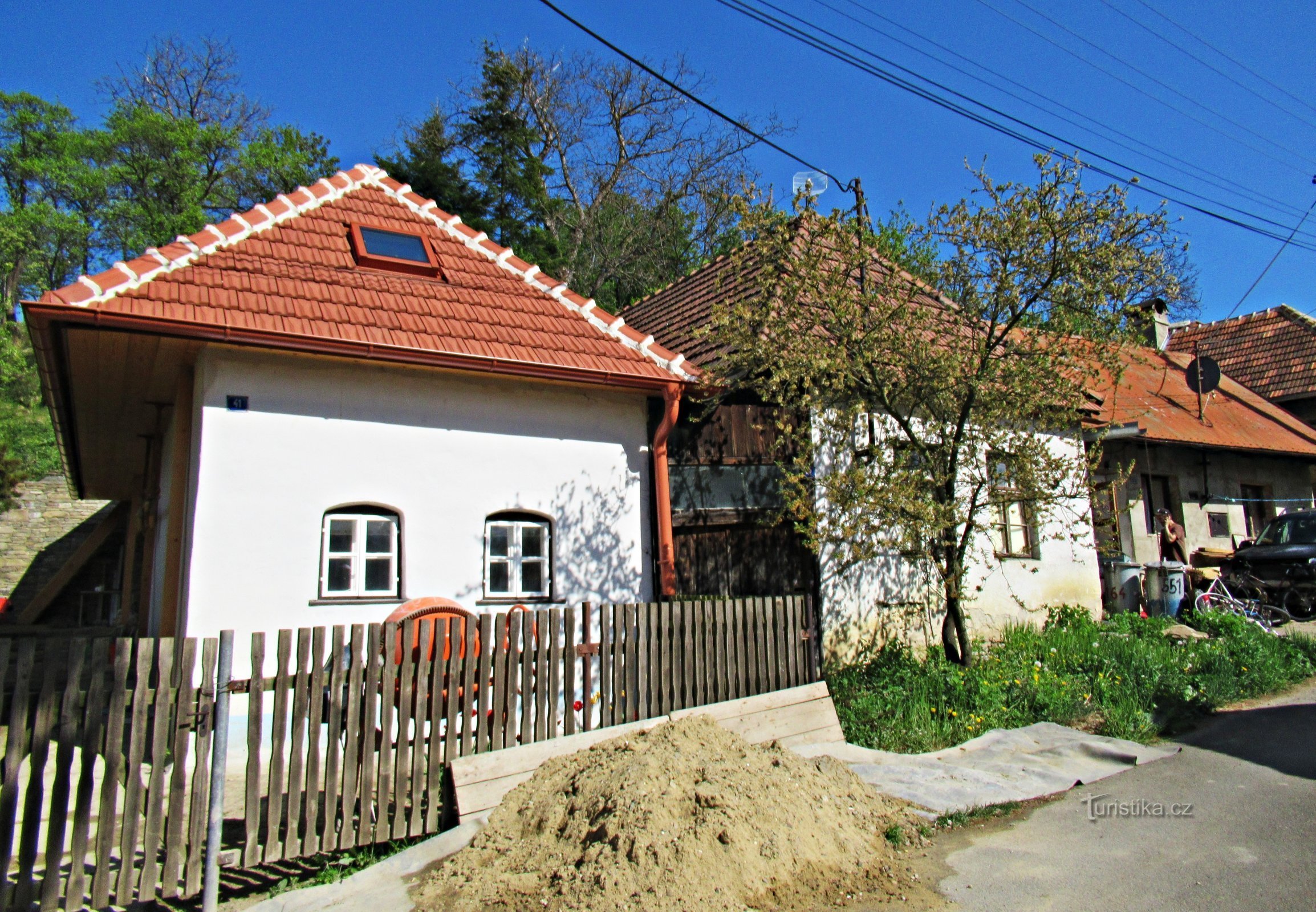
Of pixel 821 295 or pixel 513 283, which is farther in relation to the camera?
Result: pixel 513 283

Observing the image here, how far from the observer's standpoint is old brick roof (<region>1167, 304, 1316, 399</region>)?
22516 mm

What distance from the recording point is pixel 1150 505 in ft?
51.2

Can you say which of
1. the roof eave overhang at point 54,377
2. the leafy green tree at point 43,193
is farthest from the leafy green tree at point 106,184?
the roof eave overhang at point 54,377

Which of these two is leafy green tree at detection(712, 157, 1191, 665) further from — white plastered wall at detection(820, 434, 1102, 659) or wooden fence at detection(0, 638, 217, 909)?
wooden fence at detection(0, 638, 217, 909)

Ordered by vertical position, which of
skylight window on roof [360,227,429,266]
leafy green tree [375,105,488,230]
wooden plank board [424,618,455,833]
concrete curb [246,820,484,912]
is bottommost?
concrete curb [246,820,484,912]

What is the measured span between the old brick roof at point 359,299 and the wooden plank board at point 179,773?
11.8 ft

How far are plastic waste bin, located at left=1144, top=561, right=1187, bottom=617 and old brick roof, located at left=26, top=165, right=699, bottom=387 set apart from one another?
847 centimetres

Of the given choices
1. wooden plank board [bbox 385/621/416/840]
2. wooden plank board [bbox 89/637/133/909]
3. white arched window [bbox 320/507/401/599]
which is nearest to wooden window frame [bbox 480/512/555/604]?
white arched window [bbox 320/507/401/599]

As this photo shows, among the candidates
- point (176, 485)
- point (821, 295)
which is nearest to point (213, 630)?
point (176, 485)

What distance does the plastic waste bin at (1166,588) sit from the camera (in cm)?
1266

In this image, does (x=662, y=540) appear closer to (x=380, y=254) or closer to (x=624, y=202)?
(x=380, y=254)

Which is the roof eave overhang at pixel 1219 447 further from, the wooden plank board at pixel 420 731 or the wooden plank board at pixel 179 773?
the wooden plank board at pixel 179 773

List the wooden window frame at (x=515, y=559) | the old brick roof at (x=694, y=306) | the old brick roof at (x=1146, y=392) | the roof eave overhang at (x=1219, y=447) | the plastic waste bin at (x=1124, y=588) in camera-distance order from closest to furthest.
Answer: the wooden window frame at (x=515, y=559) → the old brick roof at (x=694, y=306) → the old brick roof at (x=1146, y=392) → the plastic waste bin at (x=1124, y=588) → the roof eave overhang at (x=1219, y=447)

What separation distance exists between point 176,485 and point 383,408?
2.19m
